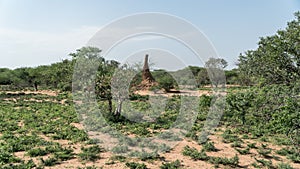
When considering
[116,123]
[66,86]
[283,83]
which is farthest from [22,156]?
[66,86]

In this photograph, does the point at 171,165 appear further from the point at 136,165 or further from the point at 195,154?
the point at 195,154

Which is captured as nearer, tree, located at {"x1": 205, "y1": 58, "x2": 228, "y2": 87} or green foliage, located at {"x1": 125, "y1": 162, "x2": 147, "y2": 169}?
green foliage, located at {"x1": 125, "y1": 162, "x2": 147, "y2": 169}

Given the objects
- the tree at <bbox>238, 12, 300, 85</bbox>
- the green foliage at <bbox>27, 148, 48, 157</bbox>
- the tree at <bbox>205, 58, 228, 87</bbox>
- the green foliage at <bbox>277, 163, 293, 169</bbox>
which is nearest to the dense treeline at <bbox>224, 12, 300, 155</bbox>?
the tree at <bbox>238, 12, 300, 85</bbox>

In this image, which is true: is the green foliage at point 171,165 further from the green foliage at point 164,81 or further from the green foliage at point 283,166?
the green foliage at point 164,81

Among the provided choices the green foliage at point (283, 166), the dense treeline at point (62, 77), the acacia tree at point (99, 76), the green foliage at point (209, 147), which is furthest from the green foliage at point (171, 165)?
the dense treeline at point (62, 77)

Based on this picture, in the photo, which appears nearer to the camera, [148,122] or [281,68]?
[281,68]

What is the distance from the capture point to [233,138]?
14.4 m

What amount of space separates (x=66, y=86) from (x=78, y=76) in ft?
78.1

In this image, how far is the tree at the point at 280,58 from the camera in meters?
10.1

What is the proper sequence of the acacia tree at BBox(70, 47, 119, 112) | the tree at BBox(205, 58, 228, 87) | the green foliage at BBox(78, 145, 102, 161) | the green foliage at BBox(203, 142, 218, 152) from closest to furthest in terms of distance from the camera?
the green foliage at BBox(78, 145, 102, 161), the green foliage at BBox(203, 142, 218, 152), the acacia tree at BBox(70, 47, 119, 112), the tree at BBox(205, 58, 228, 87)

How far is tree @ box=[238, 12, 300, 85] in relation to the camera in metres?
10.1

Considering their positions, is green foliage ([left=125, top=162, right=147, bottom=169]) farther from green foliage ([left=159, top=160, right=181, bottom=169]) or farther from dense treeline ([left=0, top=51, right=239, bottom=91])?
dense treeline ([left=0, top=51, right=239, bottom=91])

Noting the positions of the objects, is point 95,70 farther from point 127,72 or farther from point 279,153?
point 279,153

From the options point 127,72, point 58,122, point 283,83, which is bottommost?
point 58,122
